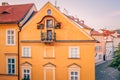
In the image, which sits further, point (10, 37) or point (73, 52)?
point (10, 37)

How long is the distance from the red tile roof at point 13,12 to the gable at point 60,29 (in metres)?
1.73

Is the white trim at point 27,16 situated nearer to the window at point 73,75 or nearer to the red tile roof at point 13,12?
the red tile roof at point 13,12

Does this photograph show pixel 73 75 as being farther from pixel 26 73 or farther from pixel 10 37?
pixel 10 37

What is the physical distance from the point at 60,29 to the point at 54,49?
7.76 ft

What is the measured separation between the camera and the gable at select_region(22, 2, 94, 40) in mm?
24641

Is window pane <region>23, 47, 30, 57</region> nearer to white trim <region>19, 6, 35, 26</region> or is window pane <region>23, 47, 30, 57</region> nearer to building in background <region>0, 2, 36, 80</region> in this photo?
building in background <region>0, 2, 36, 80</region>

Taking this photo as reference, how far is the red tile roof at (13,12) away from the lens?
26725 millimetres

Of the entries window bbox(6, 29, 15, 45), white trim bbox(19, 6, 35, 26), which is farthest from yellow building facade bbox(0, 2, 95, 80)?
white trim bbox(19, 6, 35, 26)

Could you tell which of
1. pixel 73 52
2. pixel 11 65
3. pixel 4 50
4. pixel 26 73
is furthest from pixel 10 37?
pixel 73 52

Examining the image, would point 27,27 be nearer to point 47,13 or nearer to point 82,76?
point 47,13

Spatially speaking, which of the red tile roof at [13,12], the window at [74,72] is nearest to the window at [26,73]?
the window at [74,72]

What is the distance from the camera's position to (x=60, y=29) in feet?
82.4

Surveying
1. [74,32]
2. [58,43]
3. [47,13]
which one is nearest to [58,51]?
[58,43]

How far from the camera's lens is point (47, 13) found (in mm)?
25531
